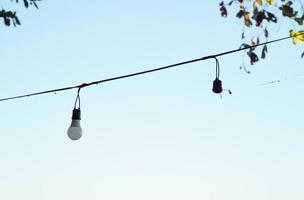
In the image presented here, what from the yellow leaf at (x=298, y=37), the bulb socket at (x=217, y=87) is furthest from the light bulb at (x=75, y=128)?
the yellow leaf at (x=298, y=37)

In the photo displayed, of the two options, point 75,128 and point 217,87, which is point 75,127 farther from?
point 217,87

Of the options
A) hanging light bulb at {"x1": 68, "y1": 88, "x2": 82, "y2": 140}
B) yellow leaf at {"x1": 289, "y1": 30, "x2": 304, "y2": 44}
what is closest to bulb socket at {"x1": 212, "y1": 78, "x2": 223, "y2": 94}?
yellow leaf at {"x1": 289, "y1": 30, "x2": 304, "y2": 44}

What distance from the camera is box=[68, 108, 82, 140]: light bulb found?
7773 mm

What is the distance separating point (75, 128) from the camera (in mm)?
→ 7770

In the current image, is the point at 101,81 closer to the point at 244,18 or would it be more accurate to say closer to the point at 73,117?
the point at 73,117

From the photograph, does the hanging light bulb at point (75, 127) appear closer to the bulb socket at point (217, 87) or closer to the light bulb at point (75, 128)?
the light bulb at point (75, 128)

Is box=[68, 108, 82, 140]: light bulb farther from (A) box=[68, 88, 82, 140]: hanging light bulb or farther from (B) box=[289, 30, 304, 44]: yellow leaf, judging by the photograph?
(B) box=[289, 30, 304, 44]: yellow leaf

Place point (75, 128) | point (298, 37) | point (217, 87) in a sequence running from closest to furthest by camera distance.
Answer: point (298, 37) → point (217, 87) → point (75, 128)

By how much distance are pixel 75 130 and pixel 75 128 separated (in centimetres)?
3

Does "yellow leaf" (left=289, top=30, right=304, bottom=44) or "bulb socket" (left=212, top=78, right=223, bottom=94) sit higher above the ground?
"bulb socket" (left=212, top=78, right=223, bottom=94)

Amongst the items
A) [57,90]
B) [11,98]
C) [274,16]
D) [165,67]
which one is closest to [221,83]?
[165,67]

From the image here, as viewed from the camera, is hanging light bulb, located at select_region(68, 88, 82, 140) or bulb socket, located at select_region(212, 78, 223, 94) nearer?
bulb socket, located at select_region(212, 78, 223, 94)

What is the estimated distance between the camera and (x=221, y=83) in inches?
258

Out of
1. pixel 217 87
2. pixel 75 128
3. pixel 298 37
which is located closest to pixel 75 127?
pixel 75 128
